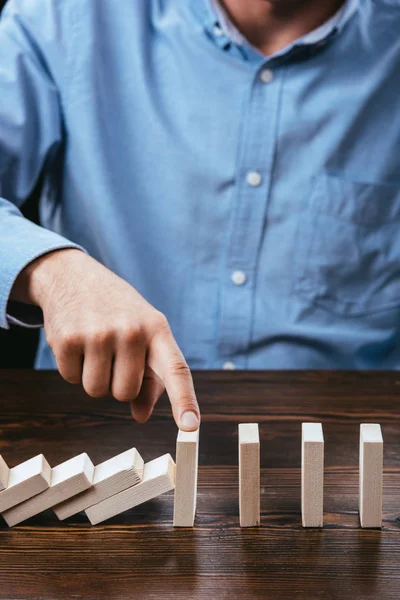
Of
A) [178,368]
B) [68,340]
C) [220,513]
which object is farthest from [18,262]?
[220,513]

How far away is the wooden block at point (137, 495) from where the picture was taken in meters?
0.69

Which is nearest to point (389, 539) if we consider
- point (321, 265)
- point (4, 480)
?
point (4, 480)

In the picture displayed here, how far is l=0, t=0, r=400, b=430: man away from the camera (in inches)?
48.6

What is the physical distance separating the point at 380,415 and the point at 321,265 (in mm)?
418

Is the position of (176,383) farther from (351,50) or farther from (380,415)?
(351,50)

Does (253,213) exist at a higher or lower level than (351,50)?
lower

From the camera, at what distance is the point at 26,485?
680 mm

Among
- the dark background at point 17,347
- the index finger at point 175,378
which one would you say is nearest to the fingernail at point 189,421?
the index finger at point 175,378

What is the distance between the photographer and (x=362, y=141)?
1280 millimetres

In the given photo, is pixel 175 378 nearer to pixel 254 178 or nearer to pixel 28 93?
pixel 254 178

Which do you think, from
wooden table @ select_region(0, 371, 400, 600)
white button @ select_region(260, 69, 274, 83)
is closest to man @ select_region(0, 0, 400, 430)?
white button @ select_region(260, 69, 274, 83)

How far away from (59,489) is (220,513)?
154 millimetres

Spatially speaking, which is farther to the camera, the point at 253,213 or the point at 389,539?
the point at 253,213

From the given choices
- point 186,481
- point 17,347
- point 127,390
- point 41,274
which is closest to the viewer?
point 186,481
